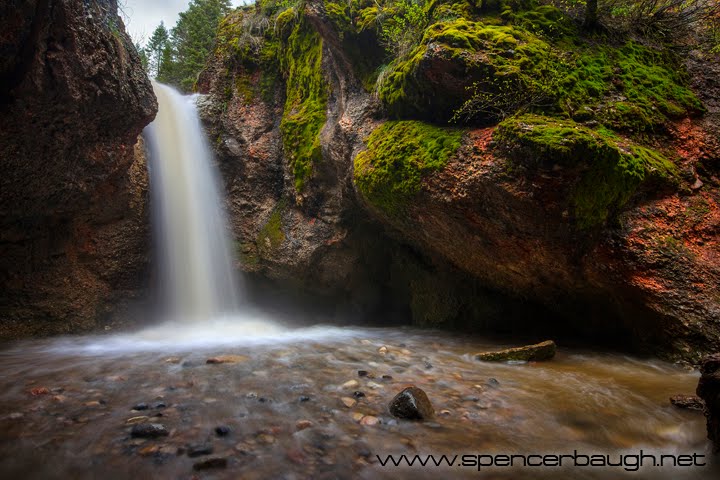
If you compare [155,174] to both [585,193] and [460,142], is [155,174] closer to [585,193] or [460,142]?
[460,142]

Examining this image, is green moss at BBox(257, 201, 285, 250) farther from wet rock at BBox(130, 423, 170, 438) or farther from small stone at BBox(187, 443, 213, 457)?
small stone at BBox(187, 443, 213, 457)

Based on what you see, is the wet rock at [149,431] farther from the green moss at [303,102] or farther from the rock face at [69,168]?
the green moss at [303,102]

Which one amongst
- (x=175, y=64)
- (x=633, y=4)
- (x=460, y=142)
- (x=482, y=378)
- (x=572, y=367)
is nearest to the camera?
(x=482, y=378)

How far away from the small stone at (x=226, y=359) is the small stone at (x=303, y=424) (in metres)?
2.12

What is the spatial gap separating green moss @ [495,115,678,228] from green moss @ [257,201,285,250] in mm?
5633

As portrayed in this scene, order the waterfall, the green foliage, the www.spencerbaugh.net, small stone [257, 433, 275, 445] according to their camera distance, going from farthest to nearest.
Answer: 1. the green foliage
2. the waterfall
3. small stone [257, 433, 275, 445]
4. the www.spencerbaugh.net

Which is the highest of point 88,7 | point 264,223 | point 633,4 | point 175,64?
point 175,64

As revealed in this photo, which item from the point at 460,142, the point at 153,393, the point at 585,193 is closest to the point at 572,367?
the point at 585,193

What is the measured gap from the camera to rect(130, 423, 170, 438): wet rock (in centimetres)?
255

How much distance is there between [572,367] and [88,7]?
7983 mm

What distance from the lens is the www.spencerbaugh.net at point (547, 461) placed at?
230cm

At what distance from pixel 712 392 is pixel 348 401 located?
256cm

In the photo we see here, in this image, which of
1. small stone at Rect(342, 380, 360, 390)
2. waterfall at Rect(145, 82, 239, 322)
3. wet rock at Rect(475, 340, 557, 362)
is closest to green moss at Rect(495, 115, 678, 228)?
wet rock at Rect(475, 340, 557, 362)

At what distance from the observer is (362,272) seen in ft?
29.1
